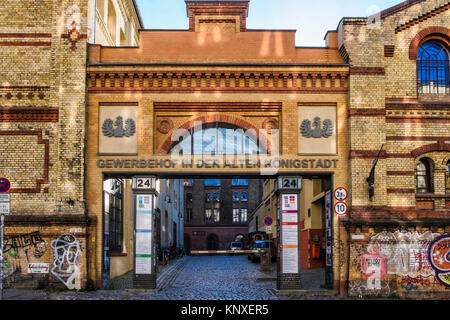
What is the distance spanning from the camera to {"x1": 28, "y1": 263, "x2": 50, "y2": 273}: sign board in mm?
17766

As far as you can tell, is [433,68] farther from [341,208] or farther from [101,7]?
[101,7]

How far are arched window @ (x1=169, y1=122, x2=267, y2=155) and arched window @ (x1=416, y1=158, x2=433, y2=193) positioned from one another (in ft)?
17.6

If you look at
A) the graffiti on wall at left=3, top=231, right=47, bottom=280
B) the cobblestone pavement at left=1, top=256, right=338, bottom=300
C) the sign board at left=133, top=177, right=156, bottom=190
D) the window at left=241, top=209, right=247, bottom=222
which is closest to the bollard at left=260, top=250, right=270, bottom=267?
the cobblestone pavement at left=1, top=256, right=338, bottom=300

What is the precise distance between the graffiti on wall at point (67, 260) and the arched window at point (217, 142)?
4515 millimetres

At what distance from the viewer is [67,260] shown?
17.8 m

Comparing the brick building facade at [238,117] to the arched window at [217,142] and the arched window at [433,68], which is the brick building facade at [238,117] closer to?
the arched window at [433,68]

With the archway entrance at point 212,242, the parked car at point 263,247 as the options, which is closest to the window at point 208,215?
the archway entrance at point 212,242

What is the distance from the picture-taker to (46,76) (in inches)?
737

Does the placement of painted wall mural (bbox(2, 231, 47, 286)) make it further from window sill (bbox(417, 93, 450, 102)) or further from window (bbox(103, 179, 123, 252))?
window sill (bbox(417, 93, 450, 102))

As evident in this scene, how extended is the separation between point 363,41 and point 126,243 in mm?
15935

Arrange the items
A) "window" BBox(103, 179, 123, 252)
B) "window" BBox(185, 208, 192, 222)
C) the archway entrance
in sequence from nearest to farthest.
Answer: "window" BBox(103, 179, 123, 252) → the archway entrance → "window" BBox(185, 208, 192, 222)

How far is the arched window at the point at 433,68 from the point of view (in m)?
19.3

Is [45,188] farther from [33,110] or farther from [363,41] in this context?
[363,41]

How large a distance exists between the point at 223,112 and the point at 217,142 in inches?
42.0
